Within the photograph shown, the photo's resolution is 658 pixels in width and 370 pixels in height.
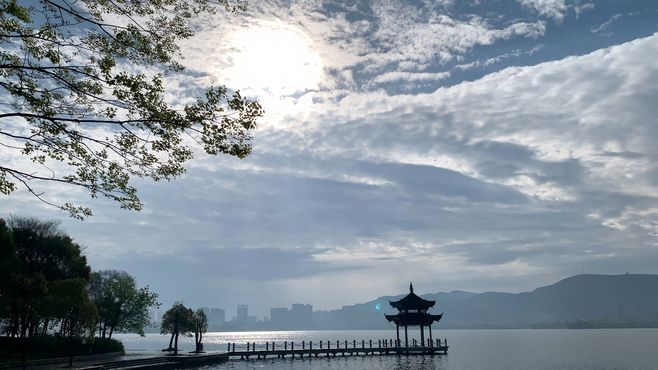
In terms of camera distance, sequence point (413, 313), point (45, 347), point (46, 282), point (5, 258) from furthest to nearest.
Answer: point (413, 313) < point (45, 347) < point (5, 258) < point (46, 282)

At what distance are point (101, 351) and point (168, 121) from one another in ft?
160

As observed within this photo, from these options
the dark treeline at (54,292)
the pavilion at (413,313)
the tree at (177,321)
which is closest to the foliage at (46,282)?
the dark treeline at (54,292)

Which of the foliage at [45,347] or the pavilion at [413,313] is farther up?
the pavilion at [413,313]

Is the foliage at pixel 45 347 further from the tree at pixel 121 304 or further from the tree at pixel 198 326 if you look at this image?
the tree at pixel 198 326

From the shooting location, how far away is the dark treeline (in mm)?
34375

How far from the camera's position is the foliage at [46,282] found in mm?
32906

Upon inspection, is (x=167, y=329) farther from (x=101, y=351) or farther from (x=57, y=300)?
(x=57, y=300)

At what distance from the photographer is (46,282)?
113 ft

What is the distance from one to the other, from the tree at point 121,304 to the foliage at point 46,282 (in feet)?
18.9

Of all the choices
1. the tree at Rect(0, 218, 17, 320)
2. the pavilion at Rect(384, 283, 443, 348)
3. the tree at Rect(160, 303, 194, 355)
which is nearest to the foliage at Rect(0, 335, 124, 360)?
the tree at Rect(0, 218, 17, 320)

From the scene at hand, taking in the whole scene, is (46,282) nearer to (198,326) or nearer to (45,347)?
(45,347)

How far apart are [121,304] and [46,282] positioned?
27348mm

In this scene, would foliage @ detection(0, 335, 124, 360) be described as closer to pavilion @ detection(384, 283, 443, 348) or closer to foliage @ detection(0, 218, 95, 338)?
foliage @ detection(0, 218, 95, 338)

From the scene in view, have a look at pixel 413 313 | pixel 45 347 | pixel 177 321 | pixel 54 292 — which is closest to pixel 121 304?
pixel 177 321
